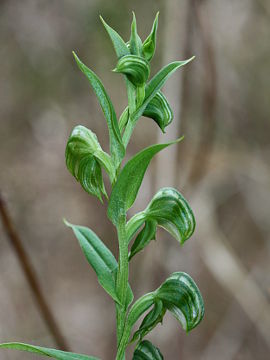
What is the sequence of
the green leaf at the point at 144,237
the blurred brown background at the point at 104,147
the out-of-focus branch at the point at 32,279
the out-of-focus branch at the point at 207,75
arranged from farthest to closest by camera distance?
1. the blurred brown background at the point at 104,147
2. the out-of-focus branch at the point at 207,75
3. the out-of-focus branch at the point at 32,279
4. the green leaf at the point at 144,237

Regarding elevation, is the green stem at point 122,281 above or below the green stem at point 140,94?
below

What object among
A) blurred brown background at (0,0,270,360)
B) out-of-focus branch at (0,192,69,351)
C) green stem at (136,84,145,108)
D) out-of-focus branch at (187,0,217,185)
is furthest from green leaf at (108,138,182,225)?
blurred brown background at (0,0,270,360)

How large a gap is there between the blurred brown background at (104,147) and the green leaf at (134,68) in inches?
95.6

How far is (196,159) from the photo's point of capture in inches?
109

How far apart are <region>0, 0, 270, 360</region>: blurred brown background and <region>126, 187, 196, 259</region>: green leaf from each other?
2349 mm

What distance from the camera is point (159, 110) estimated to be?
0.90m

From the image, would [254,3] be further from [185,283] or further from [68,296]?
[185,283]

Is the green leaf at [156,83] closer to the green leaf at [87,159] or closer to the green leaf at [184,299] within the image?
the green leaf at [87,159]

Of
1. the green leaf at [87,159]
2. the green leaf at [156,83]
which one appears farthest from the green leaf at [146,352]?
the green leaf at [156,83]

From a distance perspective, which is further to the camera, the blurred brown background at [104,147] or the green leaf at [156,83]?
the blurred brown background at [104,147]

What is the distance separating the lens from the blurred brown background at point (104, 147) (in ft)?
12.4

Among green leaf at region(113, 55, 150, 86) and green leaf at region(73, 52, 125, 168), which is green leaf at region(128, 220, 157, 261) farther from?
green leaf at region(113, 55, 150, 86)

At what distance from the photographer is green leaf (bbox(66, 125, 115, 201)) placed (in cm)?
87

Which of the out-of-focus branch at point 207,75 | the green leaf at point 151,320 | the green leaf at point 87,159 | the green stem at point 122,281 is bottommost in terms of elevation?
the green leaf at point 151,320
